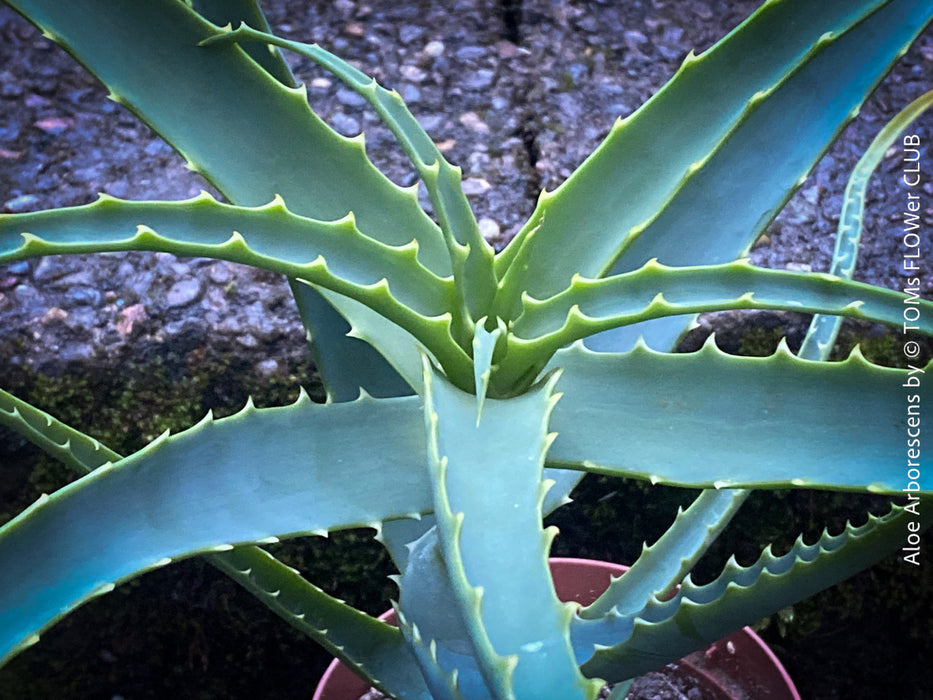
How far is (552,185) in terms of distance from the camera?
0.95m

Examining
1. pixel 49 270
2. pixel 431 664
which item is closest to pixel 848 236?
pixel 431 664

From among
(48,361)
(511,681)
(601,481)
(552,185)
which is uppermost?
(511,681)

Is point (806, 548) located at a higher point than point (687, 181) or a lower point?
lower

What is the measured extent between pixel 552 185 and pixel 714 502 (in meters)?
0.43

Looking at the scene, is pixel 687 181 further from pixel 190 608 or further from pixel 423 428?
pixel 190 608

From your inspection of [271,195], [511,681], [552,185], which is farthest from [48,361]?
[511,681]

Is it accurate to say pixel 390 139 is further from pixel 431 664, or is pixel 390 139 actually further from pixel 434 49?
pixel 431 664

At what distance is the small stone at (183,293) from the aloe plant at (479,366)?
34 centimetres

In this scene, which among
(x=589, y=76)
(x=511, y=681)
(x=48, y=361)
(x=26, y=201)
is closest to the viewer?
(x=511, y=681)

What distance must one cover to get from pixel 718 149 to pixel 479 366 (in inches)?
8.7

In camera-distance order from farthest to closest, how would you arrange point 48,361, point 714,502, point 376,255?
1. point 48,361
2. point 714,502
3. point 376,255

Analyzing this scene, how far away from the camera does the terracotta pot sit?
0.77 metres

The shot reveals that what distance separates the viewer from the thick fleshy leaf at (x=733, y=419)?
44 cm

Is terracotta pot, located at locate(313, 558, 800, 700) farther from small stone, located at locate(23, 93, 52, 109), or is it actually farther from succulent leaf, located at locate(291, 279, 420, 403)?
small stone, located at locate(23, 93, 52, 109)
